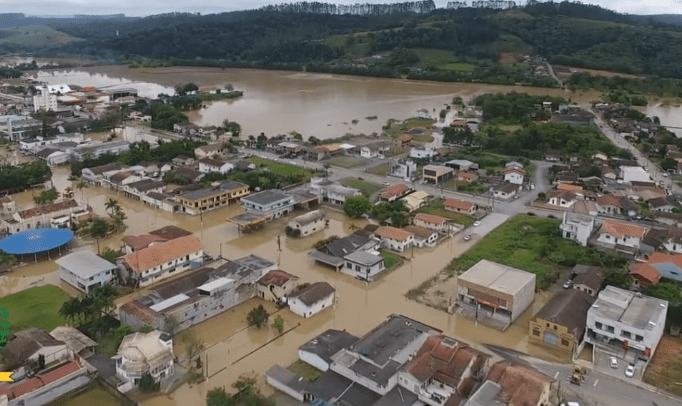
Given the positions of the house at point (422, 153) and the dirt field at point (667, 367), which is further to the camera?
the house at point (422, 153)

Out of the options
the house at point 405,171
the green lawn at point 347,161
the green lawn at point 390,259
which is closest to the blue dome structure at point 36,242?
the green lawn at point 390,259

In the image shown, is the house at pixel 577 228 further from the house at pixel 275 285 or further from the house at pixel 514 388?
the house at pixel 275 285

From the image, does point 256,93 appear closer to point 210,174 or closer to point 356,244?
point 210,174

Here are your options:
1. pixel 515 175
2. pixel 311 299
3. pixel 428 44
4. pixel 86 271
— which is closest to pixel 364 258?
pixel 311 299

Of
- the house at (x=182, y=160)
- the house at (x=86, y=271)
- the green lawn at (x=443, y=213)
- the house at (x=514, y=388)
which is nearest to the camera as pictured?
the house at (x=514, y=388)

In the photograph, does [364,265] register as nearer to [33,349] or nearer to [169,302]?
[169,302]

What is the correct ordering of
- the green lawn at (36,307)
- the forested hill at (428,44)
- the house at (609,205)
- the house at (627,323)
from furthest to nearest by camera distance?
the forested hill at (428,44)
the house at (609,205)
the green lawn at (36,307)
the house at (627,323)

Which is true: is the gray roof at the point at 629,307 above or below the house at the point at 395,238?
above
